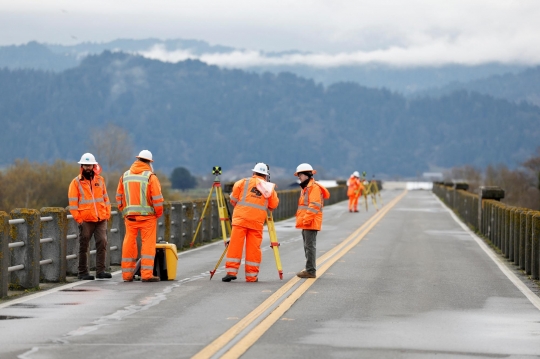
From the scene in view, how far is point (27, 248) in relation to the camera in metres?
15.3

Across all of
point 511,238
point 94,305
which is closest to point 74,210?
point 94,305

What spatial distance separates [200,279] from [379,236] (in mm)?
14839

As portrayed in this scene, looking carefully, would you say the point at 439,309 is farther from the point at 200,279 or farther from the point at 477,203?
the point at 477,203

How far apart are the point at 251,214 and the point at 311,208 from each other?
1.32 meters

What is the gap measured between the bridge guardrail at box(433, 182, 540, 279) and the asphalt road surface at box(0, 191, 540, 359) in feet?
2.25

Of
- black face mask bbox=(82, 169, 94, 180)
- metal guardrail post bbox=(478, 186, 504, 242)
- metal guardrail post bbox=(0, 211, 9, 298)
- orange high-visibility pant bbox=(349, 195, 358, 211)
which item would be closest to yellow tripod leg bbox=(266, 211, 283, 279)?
black face mask bbox=(82, 169, 94, 180)

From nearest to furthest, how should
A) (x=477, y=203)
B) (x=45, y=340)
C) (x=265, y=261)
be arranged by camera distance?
1. (x=45, y=340)
2. (x=265, y=261)
3. (x=477, y=203)

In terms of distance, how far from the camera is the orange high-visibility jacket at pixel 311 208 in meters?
17.1

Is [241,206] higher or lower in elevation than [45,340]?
higher

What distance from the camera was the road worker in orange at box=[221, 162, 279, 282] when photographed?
53.1 feet

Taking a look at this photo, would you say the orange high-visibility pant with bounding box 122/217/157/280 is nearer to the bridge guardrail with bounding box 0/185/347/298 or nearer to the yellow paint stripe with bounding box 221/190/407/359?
the bridge guardrail with bounding box 0/185/347/298

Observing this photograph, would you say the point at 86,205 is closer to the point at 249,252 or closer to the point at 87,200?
the point at 87,200

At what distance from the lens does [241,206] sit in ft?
53.4

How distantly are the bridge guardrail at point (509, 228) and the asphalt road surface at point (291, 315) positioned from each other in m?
0.68
